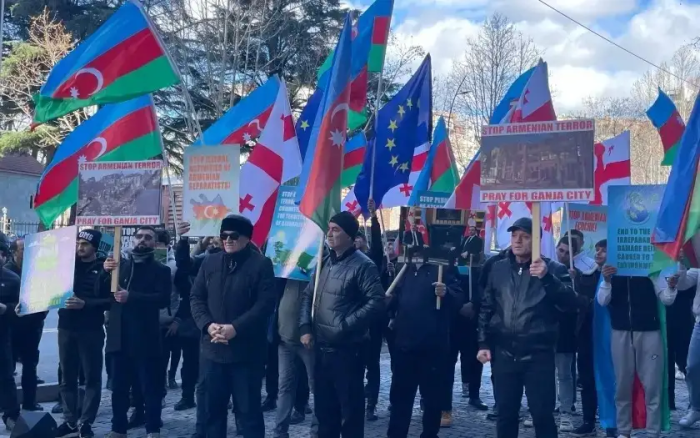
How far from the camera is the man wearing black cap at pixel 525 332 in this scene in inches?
242

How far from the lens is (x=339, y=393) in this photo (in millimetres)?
6469

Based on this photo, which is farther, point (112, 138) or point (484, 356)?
point (112, 138)

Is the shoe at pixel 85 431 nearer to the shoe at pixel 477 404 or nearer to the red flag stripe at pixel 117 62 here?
the red flag stripe at pixel 117 62

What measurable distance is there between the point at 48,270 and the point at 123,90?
221 cm

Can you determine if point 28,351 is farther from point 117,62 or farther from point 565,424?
point 565,424

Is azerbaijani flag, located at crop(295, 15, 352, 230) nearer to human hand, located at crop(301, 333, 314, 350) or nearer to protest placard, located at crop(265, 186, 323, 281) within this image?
protest placard, located at crop(265, 186, 323, 281)

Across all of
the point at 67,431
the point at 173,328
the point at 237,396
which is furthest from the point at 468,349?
the point at 67,431

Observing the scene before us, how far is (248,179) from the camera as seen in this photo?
885cm

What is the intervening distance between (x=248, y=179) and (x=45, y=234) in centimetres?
219

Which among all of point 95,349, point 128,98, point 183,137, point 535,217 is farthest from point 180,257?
point 183,137

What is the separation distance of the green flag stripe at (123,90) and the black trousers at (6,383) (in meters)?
2.38

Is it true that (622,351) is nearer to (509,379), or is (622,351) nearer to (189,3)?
(509,379)

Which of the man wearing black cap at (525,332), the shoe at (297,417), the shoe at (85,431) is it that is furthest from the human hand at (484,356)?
the shoe at (85,431)

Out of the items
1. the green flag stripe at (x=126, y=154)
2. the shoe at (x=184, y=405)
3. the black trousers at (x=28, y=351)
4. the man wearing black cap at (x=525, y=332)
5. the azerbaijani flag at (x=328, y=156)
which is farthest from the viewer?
the green flag stripe at (x=126, y=154)
